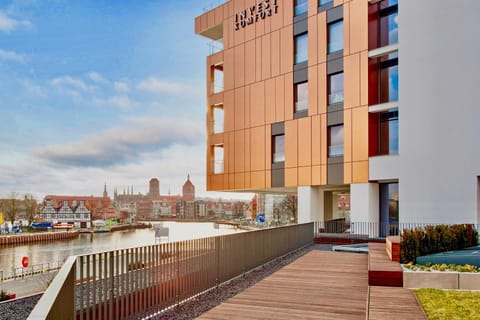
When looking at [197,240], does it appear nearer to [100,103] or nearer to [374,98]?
[374,98]

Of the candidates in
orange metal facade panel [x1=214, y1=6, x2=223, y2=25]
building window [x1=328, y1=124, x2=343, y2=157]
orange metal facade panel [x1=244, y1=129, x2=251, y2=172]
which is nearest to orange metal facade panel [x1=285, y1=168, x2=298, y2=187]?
building window [x1=328, y1=124, x2=343, y2=157]

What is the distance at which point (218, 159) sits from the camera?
109 feet

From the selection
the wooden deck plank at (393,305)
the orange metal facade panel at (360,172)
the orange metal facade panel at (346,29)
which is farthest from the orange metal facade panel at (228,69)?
the wooden deck plank at (393,305)

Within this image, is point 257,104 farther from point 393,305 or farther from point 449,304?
point 393,305

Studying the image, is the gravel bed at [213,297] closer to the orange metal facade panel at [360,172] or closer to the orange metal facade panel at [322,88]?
the orange metal facade panel at [360,172]

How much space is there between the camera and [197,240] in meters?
8.22

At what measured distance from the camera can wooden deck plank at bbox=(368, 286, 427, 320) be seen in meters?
5.23

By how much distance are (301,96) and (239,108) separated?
5255 millimetres

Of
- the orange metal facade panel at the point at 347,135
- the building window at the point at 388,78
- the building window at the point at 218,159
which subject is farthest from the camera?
the building window at the point at 218,159

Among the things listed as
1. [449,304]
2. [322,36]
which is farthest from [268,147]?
[449,304]

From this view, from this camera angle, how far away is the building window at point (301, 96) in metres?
27.0

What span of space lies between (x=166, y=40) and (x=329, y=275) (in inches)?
1415

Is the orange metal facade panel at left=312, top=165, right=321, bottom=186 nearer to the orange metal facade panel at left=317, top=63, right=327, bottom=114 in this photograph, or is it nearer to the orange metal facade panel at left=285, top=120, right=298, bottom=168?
the orange metal facade panel at left=285, top=120, right=298, bottom=168

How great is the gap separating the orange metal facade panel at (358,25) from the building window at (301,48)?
11.6 ft
